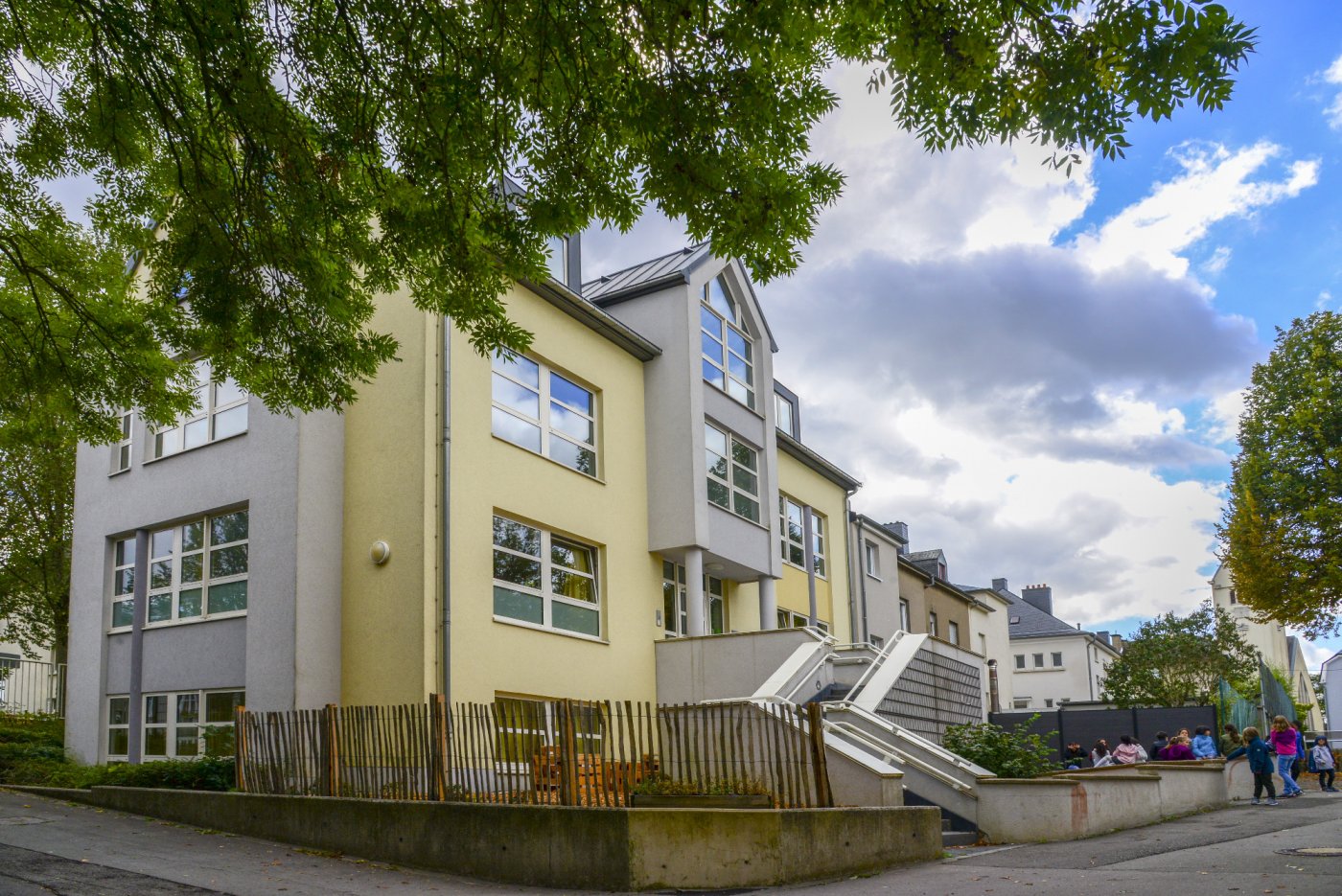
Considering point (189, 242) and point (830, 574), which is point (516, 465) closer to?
point (189, 242)

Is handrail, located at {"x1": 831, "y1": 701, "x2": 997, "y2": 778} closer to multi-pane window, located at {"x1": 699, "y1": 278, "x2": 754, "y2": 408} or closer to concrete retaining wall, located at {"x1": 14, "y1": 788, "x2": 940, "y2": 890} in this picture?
concrete retaining wall, located at {"x1": 14, "y1": 788, "x2": 940, "y2": 890}

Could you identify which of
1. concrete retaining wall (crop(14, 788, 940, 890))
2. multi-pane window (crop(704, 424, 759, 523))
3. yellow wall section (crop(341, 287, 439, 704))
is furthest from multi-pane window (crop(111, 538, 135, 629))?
multi-pane window (crop(704, 424, 759, 523))

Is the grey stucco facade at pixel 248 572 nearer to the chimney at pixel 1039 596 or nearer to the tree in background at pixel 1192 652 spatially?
the tree in background at pixel 1192 652

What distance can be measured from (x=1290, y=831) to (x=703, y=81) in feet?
37.2

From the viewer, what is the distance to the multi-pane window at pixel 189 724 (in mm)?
18078

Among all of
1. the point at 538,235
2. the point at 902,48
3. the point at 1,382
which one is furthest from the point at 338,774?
the point at 902,48

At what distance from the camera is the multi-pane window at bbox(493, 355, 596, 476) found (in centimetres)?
1914

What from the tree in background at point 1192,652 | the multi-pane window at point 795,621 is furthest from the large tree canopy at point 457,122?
the tree in background at point 1192,652

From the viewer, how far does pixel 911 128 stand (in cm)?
701

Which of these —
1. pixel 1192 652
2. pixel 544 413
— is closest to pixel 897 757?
pixel 544 413

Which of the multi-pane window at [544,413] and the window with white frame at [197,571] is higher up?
the multi-pane window at [544,413]

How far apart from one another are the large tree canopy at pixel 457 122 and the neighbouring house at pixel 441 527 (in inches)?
157

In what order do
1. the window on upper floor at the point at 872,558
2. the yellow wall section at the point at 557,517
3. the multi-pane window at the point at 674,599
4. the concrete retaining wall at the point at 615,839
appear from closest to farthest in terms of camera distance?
the concrete retaining wall at the point at 615,839, the yellow wall section at the point at 557,517, the multi-pane window at the point at 674,599, the window on upper floor at the point at 872,558

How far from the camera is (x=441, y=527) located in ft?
55.9
